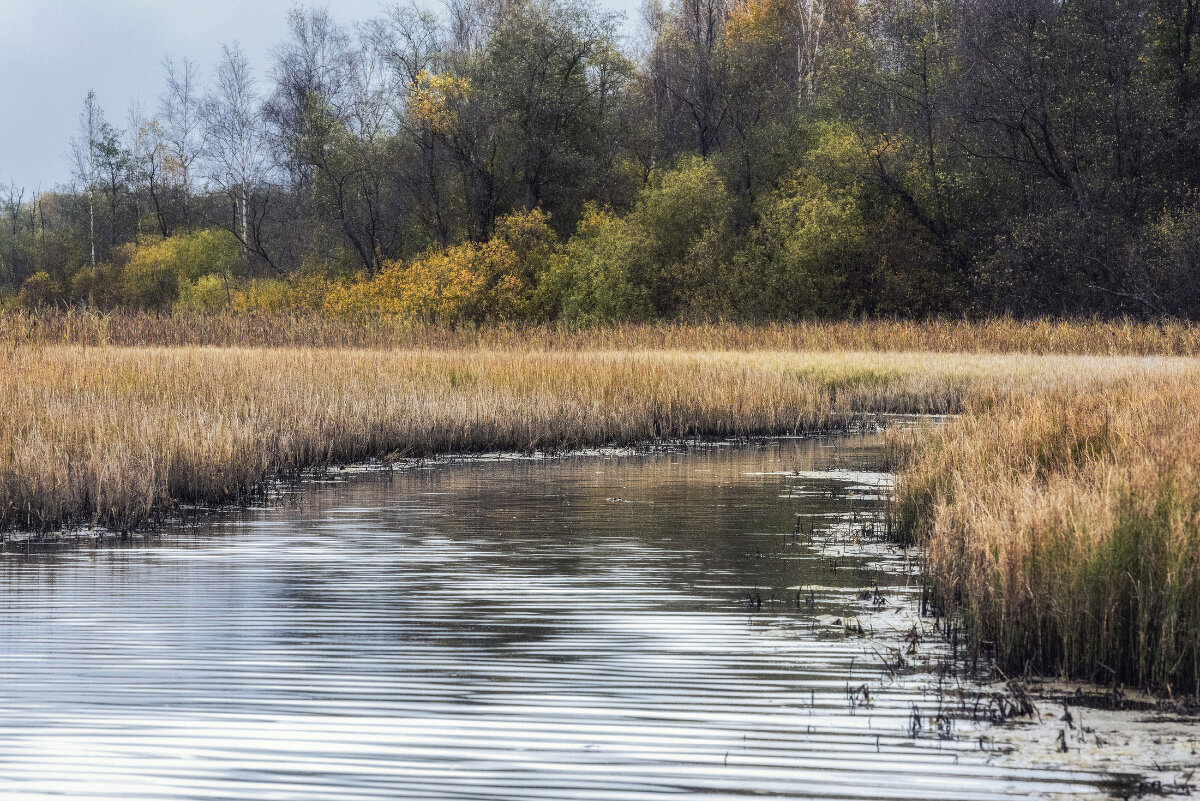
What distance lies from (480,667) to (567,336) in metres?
20.9

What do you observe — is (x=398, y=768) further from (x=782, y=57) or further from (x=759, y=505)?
(x=782, y=57)

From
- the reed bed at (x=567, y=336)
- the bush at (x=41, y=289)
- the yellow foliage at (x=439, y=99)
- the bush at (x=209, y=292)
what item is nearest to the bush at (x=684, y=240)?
the yellow foliage at (x=439, y=99)

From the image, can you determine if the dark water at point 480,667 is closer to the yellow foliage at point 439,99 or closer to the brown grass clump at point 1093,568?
the brown grass clump at point 1093,568

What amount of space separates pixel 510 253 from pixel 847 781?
43.2m

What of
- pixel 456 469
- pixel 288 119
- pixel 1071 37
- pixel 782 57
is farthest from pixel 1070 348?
pixel 288 119

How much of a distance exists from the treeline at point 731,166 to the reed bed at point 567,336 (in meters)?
8.85

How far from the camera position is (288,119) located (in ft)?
183

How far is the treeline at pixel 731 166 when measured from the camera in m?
37.6

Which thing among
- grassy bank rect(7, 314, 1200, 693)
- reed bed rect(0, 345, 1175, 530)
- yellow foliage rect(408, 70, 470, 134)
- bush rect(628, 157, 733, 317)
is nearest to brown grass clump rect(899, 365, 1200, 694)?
grassy bank rect(7, 314, 1200, 693)

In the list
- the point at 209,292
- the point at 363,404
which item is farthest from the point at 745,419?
the point at 209,292

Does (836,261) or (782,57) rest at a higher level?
(782,57)

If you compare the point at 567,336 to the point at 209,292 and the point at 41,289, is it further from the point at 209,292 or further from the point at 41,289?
the point at 41,289

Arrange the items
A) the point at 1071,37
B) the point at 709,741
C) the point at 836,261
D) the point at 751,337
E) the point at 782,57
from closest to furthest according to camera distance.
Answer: the point at 709,741 < the point at 751,337 < the point at 1071,37 < the point at 836,261 < the point at 782,57

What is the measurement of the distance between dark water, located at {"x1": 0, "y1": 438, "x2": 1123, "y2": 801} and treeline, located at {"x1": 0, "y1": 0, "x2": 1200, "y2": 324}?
29236 millimetres
